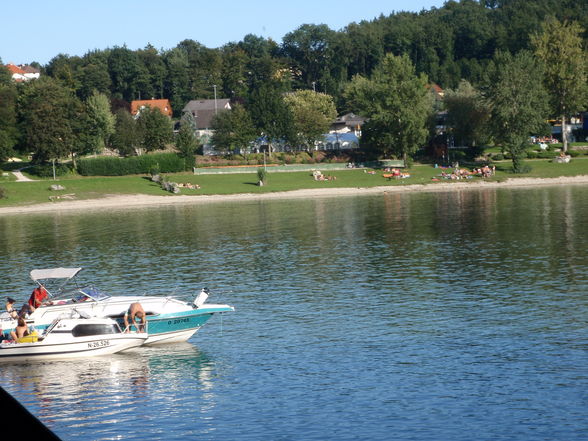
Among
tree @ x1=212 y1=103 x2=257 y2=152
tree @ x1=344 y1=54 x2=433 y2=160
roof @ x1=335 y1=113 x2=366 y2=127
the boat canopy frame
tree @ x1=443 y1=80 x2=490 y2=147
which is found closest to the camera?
the boat canopy frame

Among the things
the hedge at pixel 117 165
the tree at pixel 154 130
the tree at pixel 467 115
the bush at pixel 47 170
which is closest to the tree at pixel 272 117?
the tree at pixel 154 130

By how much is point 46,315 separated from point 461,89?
423ft

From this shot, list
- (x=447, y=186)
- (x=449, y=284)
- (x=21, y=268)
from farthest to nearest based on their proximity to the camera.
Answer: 1. (x=447, y=186)
2. (x=21, y=268)
3. (x=449, y=284)

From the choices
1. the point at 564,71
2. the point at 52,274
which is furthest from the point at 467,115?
the point at 52,274

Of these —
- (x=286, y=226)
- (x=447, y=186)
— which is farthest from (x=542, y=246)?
(x=447, y=186)

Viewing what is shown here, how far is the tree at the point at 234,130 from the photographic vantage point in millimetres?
151875

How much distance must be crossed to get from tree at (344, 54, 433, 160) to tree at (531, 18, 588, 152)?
82.9 ft

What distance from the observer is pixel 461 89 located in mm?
150875

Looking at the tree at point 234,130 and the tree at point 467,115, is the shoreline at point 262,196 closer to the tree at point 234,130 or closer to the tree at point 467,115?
the tree at point 467,115

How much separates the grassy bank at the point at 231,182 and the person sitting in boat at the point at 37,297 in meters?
76.7

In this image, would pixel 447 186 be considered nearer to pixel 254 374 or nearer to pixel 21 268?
pixel 21 268

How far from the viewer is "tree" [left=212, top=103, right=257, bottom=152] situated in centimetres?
15188

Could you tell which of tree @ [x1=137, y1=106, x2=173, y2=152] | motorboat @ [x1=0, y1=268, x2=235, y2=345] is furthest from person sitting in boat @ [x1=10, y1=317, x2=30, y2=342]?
tree @ [x1=137, y1=106, x2=173, y2=152]

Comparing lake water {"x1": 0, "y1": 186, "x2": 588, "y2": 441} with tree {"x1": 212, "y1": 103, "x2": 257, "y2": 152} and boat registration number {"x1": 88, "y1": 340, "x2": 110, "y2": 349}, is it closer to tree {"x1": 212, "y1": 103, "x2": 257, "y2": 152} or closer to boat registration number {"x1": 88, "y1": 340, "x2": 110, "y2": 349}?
boat registration number {"x1": 88, "y1": 340, "x2": 110, "y2": 349}
